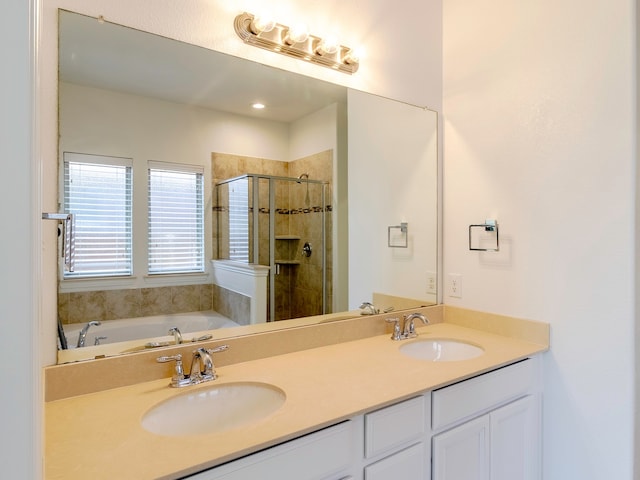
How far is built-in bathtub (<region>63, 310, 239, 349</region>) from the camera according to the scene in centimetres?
122

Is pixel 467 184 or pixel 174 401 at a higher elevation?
pixel 467 184

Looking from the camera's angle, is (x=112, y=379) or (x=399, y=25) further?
(x=399, y=25)

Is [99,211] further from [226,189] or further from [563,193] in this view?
[563,193]

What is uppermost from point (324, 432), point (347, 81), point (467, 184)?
point (347, 81)

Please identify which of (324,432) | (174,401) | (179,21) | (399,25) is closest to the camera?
(324,432)

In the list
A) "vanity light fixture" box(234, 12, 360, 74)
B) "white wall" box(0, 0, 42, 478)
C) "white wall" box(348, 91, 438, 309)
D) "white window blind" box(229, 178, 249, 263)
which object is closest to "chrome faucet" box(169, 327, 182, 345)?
"white window blind" box(229, 178, 249, 263)

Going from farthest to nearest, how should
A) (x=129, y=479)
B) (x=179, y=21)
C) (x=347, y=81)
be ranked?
(x=347, y=81), (x=179, y=21), (x=129, y=479)

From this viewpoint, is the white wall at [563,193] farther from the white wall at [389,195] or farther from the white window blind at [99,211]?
the white window blind at [99,211]

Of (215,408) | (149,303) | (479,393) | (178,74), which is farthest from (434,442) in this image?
(178,74)

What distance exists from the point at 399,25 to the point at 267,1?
74 cm

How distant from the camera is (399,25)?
6.26 ft

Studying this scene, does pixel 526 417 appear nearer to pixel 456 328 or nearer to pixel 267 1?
pixel 456 328

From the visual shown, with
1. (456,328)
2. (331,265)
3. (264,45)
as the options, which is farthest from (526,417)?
(264,45)

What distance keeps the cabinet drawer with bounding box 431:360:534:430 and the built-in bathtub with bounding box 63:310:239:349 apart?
78cm
